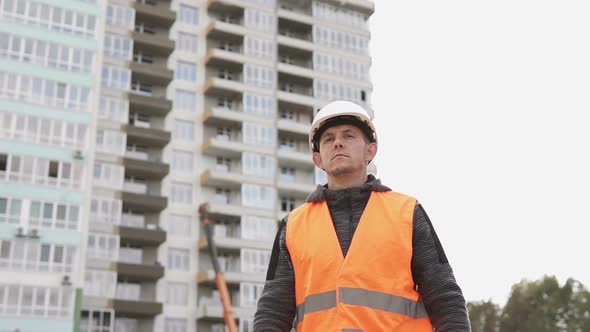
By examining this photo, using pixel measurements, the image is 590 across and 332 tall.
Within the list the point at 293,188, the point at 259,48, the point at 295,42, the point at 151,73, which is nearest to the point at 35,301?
the point at 151,73

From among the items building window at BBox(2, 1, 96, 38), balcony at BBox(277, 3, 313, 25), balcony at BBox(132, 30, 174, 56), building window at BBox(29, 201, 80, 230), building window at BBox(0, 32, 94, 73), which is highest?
balcony at BBox(277, 3, 313, 25)

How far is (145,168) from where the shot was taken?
5472cm

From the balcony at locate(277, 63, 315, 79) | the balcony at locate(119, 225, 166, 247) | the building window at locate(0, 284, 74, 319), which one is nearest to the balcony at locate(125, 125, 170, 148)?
the balcony at locate(119, 225, 166, 247)

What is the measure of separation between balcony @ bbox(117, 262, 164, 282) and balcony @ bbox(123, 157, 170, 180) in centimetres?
734

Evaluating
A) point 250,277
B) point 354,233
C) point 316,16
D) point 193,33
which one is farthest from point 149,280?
point 354,233

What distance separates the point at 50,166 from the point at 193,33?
22.5 m

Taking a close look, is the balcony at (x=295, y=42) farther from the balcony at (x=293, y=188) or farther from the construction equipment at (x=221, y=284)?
the construction equipment at (x=221, y=284)

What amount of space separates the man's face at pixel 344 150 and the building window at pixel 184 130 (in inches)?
2184

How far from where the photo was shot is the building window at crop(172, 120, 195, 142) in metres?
59.3

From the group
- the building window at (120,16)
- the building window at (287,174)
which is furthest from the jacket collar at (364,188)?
the building window at (287,174)

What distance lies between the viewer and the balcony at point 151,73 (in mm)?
57688

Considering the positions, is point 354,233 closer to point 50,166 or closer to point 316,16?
point 50,166

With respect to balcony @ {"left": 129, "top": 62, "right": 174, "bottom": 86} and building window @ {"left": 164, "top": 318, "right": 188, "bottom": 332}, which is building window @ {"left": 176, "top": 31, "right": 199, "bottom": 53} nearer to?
balcony @ {"left": 129, "top": 62, "right": 174, "bottom": 86}

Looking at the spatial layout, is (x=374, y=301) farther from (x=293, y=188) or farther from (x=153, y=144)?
(x=293, y=188)
